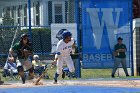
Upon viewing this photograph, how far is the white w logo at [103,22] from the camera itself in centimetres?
2184

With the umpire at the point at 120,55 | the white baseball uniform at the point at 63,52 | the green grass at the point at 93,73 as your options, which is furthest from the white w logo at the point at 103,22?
the white baseball uniform at the point at 63,52

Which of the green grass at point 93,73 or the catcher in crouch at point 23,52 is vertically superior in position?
the catcher in crouch at point 23,52

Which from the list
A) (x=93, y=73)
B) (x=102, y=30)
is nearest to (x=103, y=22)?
(x=102, y=30)

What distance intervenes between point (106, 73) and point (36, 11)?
14510 millimetres

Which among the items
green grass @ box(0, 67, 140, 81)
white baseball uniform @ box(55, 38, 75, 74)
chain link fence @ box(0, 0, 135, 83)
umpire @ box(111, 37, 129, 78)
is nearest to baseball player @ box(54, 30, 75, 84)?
white baseball uniform @ box(55, 38, 75, 74)

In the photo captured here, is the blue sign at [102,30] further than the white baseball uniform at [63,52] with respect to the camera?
Yes

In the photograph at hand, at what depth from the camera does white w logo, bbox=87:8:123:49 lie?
21.8 meters

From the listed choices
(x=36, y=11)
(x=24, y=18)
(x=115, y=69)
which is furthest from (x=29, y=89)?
(x=36, y=11)

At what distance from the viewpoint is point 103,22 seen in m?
21.9

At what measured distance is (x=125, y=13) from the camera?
2200 centimetres

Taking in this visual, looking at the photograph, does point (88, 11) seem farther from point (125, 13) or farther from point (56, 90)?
point (56, 90)

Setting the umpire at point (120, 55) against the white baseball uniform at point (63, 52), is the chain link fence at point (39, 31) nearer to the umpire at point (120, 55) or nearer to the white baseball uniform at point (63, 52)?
the umpire at point (120, 55)

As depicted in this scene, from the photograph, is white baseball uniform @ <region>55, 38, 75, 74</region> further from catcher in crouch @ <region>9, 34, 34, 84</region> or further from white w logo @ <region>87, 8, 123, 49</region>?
white w logo @ <region>87, 8, 123, 49</region>

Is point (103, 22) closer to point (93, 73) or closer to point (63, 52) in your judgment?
point (93, 73)
